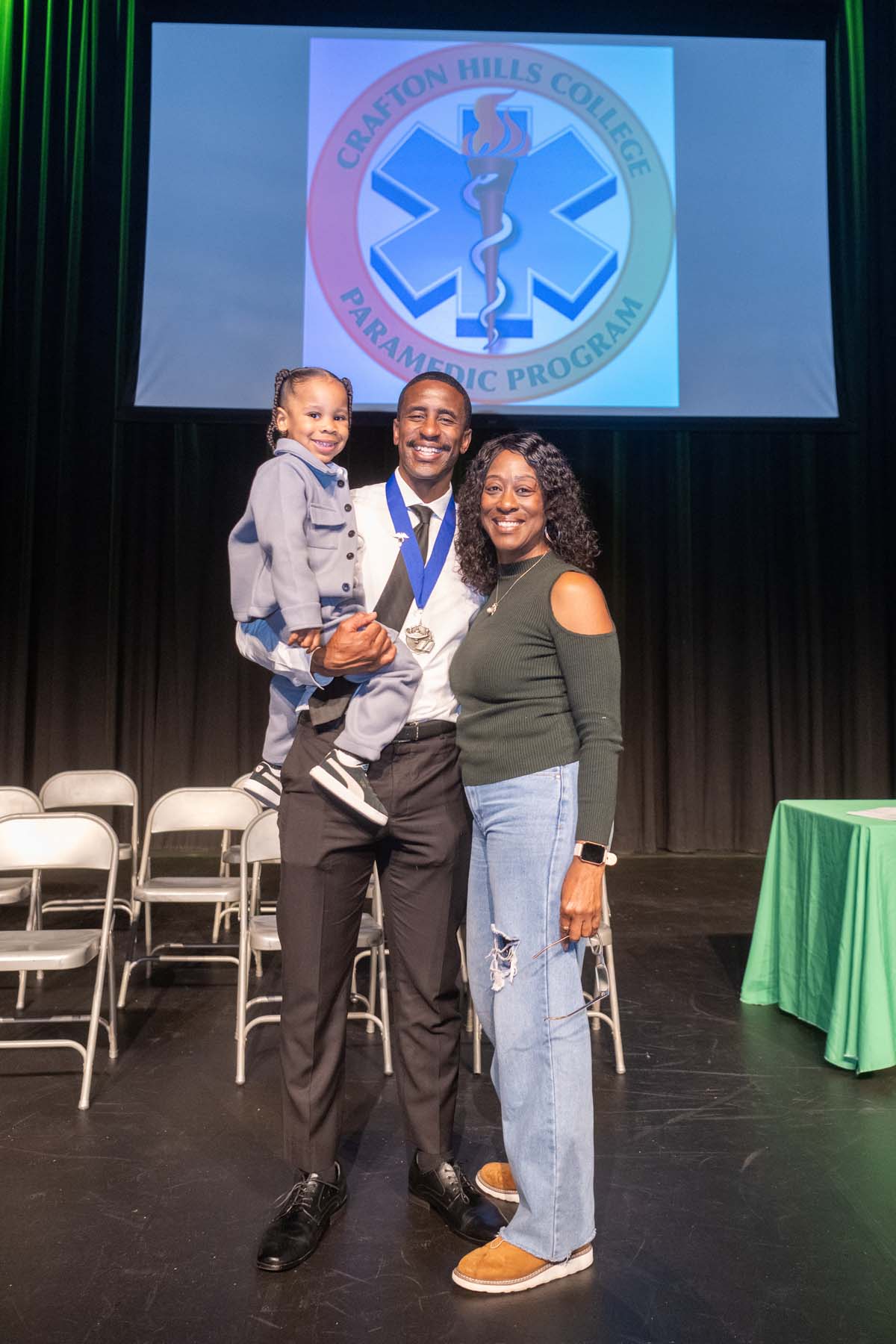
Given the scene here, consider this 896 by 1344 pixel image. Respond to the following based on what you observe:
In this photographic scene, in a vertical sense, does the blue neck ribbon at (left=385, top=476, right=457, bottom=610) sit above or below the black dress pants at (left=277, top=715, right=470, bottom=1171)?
above

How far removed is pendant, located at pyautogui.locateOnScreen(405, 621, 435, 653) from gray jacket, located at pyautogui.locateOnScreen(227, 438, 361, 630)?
0.42ft

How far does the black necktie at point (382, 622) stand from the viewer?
1955mm

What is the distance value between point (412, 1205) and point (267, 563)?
4.76 feet

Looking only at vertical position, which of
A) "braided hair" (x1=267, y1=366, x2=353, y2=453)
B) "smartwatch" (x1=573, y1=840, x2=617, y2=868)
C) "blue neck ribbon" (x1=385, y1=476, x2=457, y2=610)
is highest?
"braided hair" (x1=267, y1=366, x2=353, y2=453)

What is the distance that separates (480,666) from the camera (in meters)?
1.80

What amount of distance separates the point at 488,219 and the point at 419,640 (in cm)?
419

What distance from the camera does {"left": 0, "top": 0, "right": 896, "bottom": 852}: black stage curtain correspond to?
6.01m

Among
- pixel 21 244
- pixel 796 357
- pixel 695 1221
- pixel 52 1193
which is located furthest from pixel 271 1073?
pixel 21 244

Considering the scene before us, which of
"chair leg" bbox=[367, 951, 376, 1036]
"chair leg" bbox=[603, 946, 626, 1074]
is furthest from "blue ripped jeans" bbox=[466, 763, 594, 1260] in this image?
"chair leg" bbox=[367, 951, 376, 1036]

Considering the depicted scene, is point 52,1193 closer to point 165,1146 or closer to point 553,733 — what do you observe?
point 165,1146

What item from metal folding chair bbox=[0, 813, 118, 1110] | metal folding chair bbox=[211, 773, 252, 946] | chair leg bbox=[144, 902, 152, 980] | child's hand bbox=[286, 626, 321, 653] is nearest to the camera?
child's hand bbox=[286, 626, 321, 653]

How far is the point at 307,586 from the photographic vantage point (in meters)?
1.87

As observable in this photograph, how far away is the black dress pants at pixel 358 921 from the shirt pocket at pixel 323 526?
0.38m

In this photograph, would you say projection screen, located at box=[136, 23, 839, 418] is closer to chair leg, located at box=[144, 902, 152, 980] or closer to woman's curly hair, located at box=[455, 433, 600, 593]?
chair leg, located at box=[144, 902, 152, 980]
